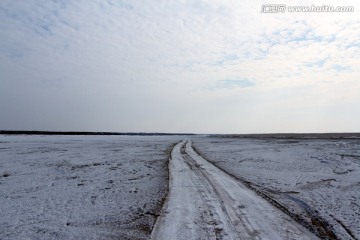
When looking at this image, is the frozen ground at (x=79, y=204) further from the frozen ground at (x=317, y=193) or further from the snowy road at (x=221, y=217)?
the frozen ground at (x=317, y=193)

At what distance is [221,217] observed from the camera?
20.3 feet

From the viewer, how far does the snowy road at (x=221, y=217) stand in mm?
5262

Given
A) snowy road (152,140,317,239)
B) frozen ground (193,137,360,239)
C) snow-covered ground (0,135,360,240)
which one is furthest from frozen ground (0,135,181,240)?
frozen ground (193,137,360,239)

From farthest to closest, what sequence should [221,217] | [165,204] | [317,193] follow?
[317,193] → [165,204] → [221,217]

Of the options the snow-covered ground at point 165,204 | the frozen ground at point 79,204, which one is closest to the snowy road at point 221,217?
the snow-covered ground at point 165,204

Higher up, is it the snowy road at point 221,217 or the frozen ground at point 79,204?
the snowy road at point 221,217

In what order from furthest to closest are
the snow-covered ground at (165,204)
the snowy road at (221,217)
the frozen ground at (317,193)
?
the frozen ground at (317,193)
the snow-covered ground at (165,204)
the snowy road at (221,217)

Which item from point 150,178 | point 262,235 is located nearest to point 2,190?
point 150,178

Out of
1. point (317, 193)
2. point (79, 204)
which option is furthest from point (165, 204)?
point (317, 193)

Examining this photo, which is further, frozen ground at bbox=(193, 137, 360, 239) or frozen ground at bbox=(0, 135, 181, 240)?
frozen ground at bbox=(193, 137, 360, 239)

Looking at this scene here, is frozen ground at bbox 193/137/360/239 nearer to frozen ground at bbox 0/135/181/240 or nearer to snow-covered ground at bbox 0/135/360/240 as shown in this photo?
snow-covered ground at bbox 0/135/360/240

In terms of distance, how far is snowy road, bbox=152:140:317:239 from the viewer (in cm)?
526

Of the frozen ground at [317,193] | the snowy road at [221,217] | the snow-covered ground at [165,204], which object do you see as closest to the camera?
the snowy road at [221,217]

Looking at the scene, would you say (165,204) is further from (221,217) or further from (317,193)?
(317,193)
